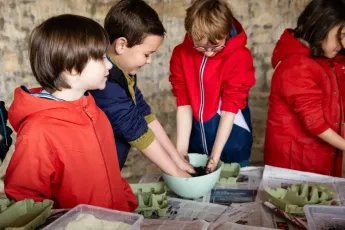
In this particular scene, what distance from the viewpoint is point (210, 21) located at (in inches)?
54.6

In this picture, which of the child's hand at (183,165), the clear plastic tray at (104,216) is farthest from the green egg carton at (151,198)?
the clear plastic tray at (104,216)

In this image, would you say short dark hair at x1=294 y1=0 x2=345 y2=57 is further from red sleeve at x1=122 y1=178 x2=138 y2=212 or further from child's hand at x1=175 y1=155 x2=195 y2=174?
red sleeve at x1=122 y1=178 x2=138 y2=212

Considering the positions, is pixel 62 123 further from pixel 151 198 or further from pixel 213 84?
pixel 213 84

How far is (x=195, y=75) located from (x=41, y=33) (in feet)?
2.46

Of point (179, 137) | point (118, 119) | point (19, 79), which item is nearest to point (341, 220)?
point (118, 119)

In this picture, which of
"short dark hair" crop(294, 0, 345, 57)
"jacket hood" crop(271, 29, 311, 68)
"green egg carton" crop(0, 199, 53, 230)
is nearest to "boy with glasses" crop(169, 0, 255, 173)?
"jacket hood" crop(271, 29, 311, 68)

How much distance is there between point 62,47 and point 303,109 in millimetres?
972

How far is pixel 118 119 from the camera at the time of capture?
4.05ft

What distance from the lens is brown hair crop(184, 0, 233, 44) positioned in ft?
4.57

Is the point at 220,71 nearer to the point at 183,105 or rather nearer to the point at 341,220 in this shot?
the point at 183,105

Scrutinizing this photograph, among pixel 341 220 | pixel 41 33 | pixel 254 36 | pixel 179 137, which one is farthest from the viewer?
pixel 254 36

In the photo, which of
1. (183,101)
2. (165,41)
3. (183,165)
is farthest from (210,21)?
(165,41)

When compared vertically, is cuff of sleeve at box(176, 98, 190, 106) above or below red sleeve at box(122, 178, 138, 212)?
above

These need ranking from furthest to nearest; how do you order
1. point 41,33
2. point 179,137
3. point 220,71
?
1. point 179,137
2. point 220,71
3. point 41,33
